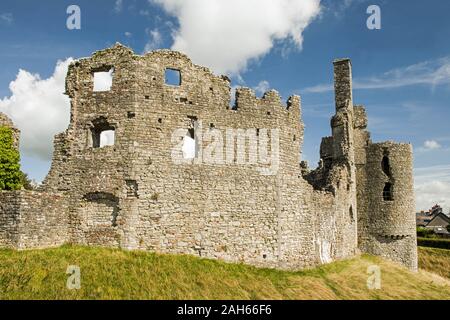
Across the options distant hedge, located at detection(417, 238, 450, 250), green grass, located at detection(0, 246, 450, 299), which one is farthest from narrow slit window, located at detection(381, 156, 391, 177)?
distant hedge, located at detection(417, 238, 450, 250)

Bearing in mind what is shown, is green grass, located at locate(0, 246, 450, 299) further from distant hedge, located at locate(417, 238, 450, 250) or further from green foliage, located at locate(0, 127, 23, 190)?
distant hedge, located at locate(417, 238, 450, 250)

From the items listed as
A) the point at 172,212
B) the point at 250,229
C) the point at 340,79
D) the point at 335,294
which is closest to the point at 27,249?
the point at 172,212

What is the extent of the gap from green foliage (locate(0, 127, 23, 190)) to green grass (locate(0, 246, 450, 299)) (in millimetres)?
4939

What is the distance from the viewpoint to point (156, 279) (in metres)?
14.1

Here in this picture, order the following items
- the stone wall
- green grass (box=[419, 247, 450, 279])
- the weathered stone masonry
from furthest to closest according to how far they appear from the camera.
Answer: green grass (box=[419, 247, 450, 279])
the weathered stone masonry
the stone wall

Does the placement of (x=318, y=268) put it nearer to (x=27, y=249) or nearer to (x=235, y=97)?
(x=235, y=97)

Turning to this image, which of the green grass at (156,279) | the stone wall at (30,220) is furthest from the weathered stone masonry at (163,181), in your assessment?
the green grass at (156,279)

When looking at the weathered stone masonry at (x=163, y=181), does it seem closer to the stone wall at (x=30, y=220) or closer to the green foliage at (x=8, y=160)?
the stone wall at (x=30, y=220)

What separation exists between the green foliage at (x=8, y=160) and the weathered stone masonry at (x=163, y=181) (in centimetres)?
86

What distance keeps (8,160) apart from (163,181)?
7.11 m

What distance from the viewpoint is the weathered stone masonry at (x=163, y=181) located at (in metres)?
16.2

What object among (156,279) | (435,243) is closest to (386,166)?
(435,243)

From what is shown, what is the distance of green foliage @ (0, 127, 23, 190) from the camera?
58.7ft

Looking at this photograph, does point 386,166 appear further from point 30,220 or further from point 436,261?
point 30,220
